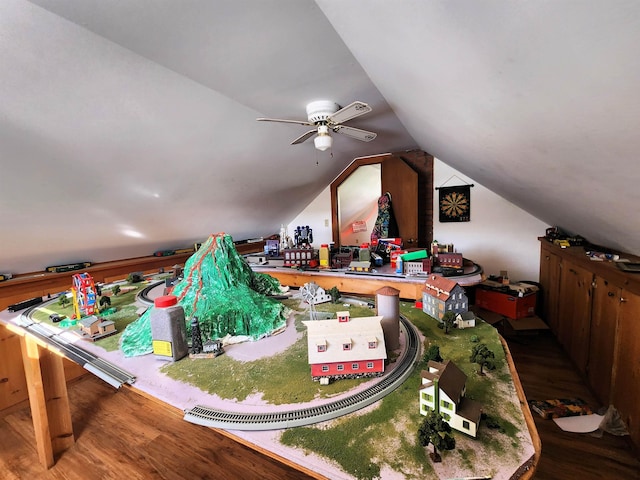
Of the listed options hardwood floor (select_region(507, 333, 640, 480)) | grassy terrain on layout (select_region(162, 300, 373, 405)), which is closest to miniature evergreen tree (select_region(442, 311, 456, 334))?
grassy terrain on layout (select_region(162, 300, 373, 405))

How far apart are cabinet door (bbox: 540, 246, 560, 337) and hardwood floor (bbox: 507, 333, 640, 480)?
70 cm

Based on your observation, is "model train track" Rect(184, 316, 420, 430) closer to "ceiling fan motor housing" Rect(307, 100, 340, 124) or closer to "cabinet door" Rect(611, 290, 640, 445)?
"cabinet door" Rect(611, 290, 640, 445)

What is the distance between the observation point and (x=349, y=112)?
2080 millimetres

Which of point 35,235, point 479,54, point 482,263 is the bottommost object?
point 482,263

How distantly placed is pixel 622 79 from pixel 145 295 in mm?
2820

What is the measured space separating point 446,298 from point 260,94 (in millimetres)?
2037

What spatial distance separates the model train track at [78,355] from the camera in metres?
1.14

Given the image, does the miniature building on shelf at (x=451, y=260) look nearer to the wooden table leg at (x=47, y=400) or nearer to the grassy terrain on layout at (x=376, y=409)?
the grassy terrain on layout at (x=376, y=409)

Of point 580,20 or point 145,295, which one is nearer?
point 580,20

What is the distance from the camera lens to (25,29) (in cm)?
131

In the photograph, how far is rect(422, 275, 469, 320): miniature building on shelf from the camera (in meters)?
1.58

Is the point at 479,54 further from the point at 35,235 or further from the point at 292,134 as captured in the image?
the point at 35,235

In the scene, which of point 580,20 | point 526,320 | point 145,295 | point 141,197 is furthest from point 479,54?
point 526,320

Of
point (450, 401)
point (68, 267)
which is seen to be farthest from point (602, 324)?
point (68, 267)
